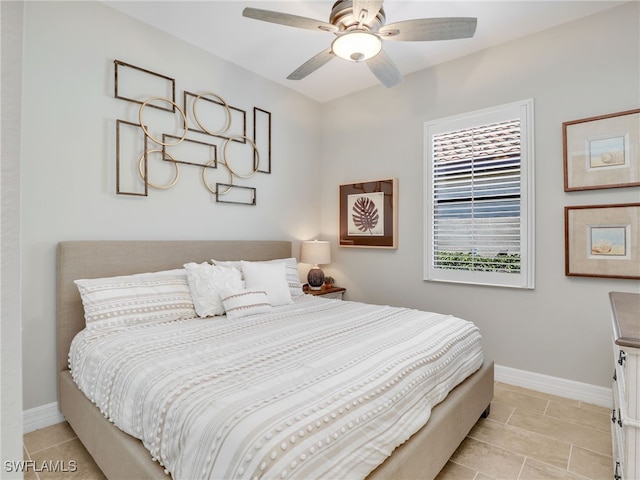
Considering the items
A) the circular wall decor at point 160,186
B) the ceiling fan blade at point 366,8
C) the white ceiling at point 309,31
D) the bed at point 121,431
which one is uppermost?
the white ceiling at point 309,31

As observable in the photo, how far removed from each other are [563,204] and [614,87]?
897 millimetres

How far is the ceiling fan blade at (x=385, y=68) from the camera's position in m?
2.35

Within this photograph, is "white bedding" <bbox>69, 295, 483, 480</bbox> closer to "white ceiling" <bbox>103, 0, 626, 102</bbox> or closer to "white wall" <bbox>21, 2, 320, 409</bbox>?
"white wall" <bbox>21, 2, 320, 409</bbox>

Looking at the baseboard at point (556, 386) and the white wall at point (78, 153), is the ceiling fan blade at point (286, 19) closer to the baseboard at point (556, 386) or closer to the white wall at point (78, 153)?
the white wall at point (78, 153)

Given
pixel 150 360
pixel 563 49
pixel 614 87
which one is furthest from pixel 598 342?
pixel 150 360

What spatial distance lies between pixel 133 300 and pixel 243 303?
0.69 m

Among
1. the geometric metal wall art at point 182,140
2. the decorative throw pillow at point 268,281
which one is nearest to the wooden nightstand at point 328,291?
the decorative throw pillow at point 268,281

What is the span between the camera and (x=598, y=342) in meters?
2.56

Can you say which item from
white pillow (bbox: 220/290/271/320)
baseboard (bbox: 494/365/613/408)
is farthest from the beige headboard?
baseboard (bbox: 494/365/613/408)

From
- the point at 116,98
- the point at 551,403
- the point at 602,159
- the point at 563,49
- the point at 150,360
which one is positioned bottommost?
the point at 551,403

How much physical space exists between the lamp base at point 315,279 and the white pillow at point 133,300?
161 centimetres

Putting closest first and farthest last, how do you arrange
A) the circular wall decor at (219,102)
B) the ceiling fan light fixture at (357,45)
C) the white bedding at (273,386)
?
the white bedding at (273,386) → the ceiling fan light fixture at (357,45) → the circular wall decor at (219,102)

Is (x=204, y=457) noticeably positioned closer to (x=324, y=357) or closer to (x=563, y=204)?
(x=324, y=357)

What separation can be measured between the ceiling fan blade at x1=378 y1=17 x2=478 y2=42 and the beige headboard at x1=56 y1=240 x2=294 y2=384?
2.17 m
